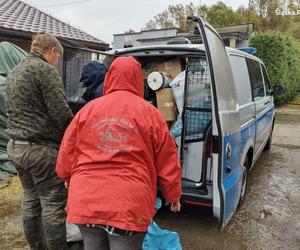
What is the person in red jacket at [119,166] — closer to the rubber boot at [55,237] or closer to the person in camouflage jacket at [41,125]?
the person in camouflage jacket at [41,125]

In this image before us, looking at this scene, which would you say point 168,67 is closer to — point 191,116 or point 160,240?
point 191,116

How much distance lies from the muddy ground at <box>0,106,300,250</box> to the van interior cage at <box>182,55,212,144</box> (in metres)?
1.08

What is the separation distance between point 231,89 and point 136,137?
5.47 feet

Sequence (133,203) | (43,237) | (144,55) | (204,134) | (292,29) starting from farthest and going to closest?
(292,29) < (144,55) < (204,134) < (43,237) < (133,203)

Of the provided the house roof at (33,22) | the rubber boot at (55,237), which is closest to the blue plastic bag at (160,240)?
the rubber boot at (55,237)

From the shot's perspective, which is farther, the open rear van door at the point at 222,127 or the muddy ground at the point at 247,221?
the muddy ground at the point at 247,221

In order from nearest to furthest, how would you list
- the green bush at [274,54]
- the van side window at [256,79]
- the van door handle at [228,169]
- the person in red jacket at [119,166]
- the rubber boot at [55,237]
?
the person in red jacket at [119,166] → the rubber boot at [55,237] → the van door handle at [228,169] → the van side window at [256,79] → the green bush at [274,54]

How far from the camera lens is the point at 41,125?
9.91 ft

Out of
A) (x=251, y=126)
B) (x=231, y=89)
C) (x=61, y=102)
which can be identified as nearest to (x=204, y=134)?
(x=231, y=89)

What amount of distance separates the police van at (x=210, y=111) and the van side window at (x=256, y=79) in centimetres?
2

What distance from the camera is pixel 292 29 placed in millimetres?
36344

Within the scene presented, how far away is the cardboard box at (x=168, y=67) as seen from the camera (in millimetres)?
4524

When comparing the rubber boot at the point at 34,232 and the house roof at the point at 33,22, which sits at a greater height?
the house roof at the point at 33,22

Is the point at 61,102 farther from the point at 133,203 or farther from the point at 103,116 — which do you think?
the point at 133,203
